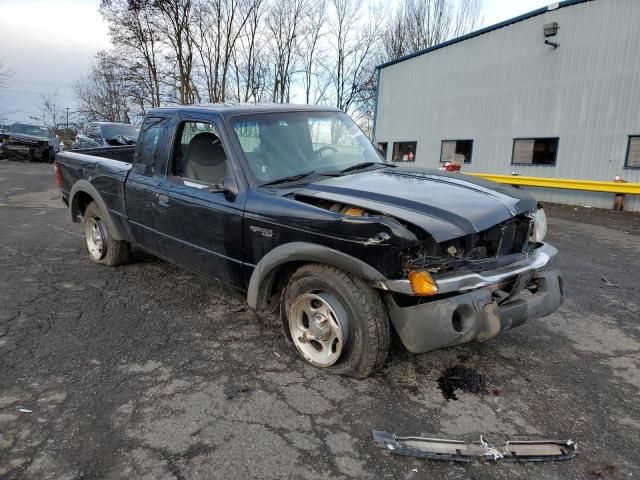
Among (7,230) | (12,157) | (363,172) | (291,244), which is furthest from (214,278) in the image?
(12,157)

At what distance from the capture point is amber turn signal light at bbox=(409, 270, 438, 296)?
2592 millimetres

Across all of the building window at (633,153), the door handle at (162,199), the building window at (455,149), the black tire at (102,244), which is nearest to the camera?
the door handle at (162,199)

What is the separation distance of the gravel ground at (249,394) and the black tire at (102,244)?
674 mm

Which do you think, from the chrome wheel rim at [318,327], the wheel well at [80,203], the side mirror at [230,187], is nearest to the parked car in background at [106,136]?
the wheel well at [80,203]

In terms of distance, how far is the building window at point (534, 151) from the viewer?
47.1 feet

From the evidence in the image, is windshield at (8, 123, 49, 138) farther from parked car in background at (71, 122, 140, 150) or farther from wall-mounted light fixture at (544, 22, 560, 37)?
wall-mounted light fixture at (544, 22, 560, 37)

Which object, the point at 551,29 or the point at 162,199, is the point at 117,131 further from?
the point at 551,29

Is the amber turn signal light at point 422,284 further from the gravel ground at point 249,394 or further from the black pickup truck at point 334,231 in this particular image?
the gravel ground at point 249,394

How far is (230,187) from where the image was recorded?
345 cm

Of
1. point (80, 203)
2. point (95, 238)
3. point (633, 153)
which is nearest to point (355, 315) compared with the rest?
point (95, 238)

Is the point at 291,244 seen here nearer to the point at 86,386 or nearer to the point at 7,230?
the point at 86,386

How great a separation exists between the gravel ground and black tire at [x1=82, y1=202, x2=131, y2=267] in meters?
0.67

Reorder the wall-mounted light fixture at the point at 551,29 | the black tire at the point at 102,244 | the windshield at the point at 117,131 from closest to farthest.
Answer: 1. the black tire at the point at 102,244
2. the wall-mounted light fixture at the point at 551,29
3. the windshield at the point at 117,131

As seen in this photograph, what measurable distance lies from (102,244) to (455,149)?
49.9 feet
